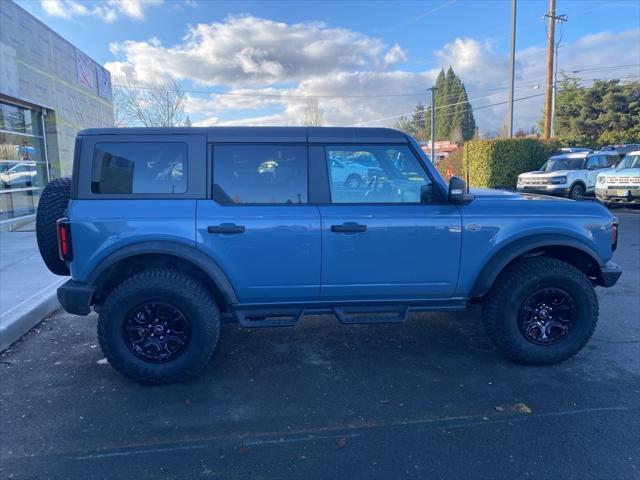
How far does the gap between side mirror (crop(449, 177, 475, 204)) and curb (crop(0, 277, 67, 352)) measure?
4135 mm

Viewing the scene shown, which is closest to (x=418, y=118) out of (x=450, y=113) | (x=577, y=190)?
(x=450, y=113)

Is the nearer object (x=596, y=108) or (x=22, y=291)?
(x=22, y=291)

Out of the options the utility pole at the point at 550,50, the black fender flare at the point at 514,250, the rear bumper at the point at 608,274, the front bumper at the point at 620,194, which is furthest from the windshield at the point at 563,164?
the black fender flare at the point at 514,250

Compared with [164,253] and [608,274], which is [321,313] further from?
[608,274]

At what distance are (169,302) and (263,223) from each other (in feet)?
3.06

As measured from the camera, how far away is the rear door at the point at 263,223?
353cm

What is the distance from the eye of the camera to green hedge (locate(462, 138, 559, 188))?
20469 millimetres

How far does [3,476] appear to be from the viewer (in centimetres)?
255

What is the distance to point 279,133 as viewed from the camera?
3.71 m

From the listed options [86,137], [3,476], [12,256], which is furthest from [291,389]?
[12,256]

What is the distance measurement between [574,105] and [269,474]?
50.3 metres

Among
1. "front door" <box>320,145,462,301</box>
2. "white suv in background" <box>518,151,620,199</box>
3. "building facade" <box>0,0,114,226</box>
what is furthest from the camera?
"white suv in background" <box>518,151,620,199</box>

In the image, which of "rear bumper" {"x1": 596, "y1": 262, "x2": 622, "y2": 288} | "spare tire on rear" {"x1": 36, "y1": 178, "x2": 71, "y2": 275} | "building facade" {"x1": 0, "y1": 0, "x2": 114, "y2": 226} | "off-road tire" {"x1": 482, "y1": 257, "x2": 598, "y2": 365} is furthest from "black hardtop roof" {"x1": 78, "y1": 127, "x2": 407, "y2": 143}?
"building facade" {"x1": 0, "y1": 0, "x2": 114, "y2": 226}

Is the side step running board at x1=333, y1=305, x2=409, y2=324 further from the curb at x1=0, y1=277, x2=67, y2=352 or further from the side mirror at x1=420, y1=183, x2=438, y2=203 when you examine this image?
the curb at x1=0, y1=277, x2=67, y2=352
